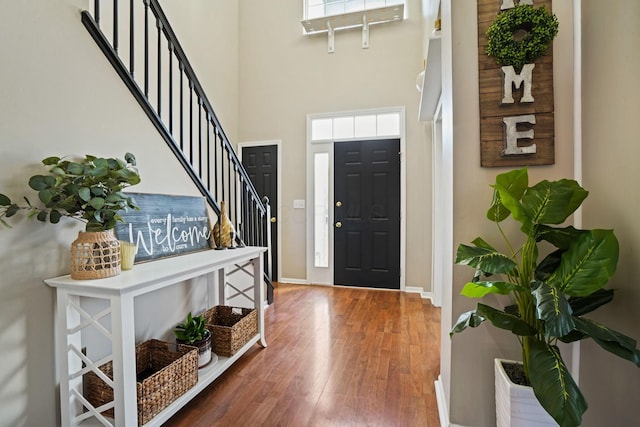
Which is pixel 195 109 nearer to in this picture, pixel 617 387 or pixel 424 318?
pixel 424 318

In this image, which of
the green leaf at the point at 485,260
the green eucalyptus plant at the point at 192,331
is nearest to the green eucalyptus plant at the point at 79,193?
the green eucalyptus plant at the point at 192,331

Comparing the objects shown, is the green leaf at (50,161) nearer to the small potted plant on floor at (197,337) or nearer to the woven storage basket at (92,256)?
the woven storage basket at (92,256)

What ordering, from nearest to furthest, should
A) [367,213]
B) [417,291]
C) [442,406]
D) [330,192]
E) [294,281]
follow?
1. [442,406]
2. [417,291]
3. [367,213]
4. [330,192]
5. [294,281]

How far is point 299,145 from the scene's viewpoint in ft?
14.1

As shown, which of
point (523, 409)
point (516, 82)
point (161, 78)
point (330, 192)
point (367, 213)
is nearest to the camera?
point (523, 409)

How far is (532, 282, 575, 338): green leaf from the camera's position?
2.76 feet

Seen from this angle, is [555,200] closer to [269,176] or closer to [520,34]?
[520,34]

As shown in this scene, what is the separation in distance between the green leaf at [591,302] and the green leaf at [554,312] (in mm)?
257

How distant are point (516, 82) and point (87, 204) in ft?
6.56

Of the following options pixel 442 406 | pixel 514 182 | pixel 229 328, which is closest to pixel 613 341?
pixel 514 182

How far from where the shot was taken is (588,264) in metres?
1.00

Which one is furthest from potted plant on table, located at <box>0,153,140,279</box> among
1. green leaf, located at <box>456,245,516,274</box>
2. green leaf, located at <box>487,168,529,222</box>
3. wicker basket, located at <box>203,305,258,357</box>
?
green leaf, located at <box>487,168,529,222</box>

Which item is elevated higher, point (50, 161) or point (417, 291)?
point (50, 161)

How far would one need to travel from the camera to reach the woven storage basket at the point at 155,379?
1.35m
